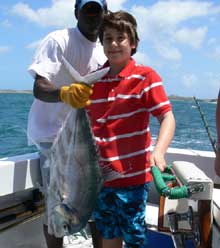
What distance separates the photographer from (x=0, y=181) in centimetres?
257

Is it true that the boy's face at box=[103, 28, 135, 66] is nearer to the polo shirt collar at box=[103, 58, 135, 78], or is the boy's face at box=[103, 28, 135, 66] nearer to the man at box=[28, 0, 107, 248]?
the polo shirt collar at box=[103, 58, 135, 78]

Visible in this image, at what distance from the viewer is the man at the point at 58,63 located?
2.34 metres

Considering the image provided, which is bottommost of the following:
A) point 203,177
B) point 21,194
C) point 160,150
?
point 21,194

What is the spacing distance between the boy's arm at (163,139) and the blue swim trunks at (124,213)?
35 centimetres

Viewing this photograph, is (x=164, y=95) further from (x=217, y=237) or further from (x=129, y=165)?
(x=217, y=237)

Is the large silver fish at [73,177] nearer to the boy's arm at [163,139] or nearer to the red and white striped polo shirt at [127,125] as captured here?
the red and white striped polo shirt at [127,125]

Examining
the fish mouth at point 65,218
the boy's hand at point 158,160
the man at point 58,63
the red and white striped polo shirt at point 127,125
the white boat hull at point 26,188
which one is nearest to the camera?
the boy's hand at point 158,160

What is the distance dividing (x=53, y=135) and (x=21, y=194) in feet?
2.24

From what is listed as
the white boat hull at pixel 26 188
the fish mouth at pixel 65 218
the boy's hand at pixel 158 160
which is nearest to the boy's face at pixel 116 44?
the boy's hand at pixel 158 160

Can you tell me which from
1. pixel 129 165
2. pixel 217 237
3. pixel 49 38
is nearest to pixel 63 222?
pixel 129 165

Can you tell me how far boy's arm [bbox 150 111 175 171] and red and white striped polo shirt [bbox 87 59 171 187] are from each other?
85mm

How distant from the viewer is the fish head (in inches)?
76.0

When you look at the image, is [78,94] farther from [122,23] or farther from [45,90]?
[122,23]

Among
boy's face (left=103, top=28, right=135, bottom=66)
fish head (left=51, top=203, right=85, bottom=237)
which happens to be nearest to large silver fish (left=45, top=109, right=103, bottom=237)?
fish head (left=51, top=203, right=85, bottom=237)
